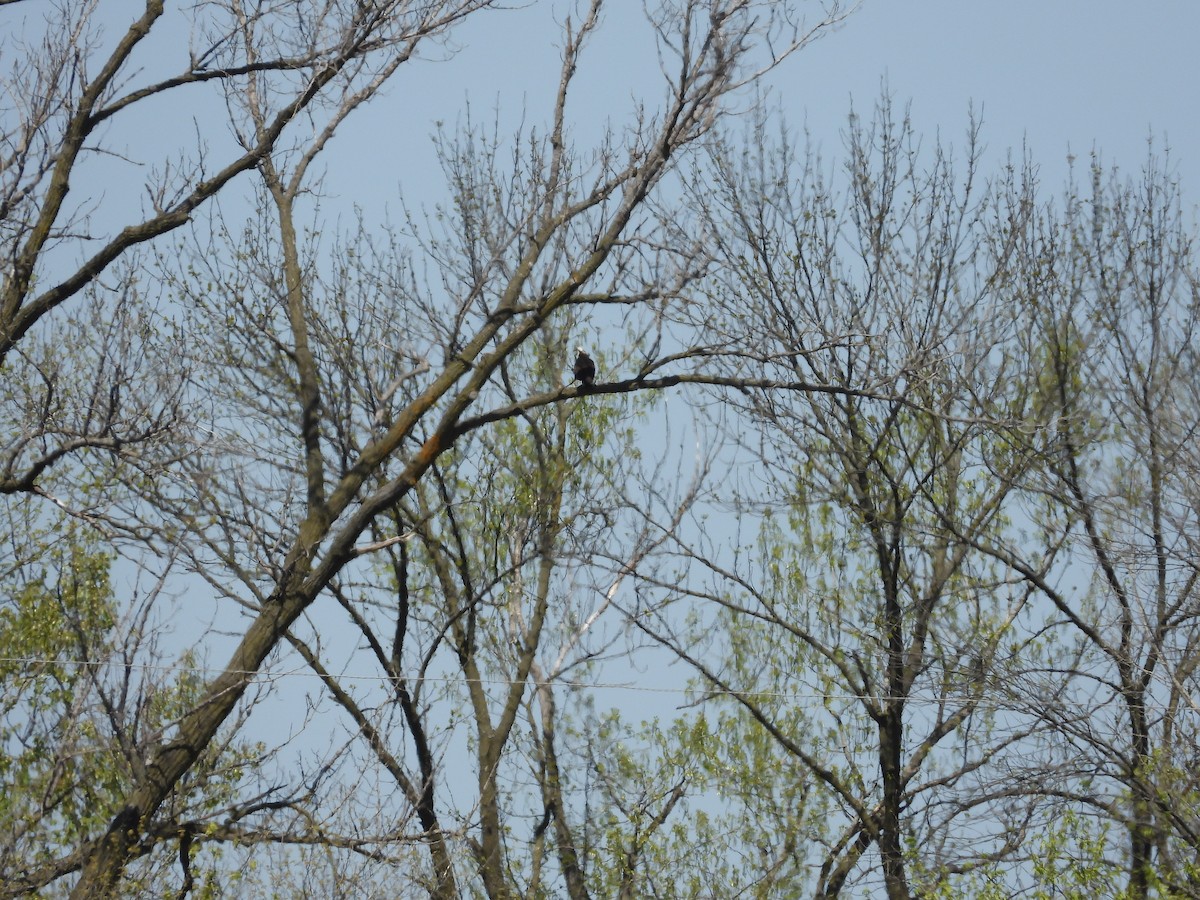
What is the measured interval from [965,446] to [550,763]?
5.03 meters

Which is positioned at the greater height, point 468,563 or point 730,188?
point 730,188

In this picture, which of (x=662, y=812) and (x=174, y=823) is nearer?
(x=174, y=823)

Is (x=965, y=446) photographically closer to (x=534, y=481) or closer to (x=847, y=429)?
(x=847, y=429)

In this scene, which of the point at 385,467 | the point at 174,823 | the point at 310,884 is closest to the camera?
the point at 174,823

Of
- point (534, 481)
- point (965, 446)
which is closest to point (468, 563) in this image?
point (534, 481)

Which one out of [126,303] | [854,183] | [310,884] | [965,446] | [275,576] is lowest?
[310,884]


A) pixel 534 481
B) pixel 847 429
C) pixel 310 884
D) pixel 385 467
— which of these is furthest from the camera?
pixel 534 481

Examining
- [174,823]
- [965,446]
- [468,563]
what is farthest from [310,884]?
[965,446]

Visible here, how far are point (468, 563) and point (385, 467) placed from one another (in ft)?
6.68

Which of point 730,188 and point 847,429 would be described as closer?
point 847,429

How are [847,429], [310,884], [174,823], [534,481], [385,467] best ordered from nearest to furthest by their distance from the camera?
[174,823] < [310,884] < [385,467] < [847,429] < [534,481]

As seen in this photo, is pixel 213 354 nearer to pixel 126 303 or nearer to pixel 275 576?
pixel 126 303

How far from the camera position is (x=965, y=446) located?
12.5 metres

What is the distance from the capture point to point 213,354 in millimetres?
11992
